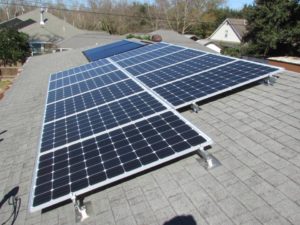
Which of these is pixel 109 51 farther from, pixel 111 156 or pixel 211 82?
pixel 111 156

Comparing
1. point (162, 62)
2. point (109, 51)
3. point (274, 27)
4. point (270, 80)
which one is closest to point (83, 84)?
point (162, 62)

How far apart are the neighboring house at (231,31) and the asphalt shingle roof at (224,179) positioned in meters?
64.1

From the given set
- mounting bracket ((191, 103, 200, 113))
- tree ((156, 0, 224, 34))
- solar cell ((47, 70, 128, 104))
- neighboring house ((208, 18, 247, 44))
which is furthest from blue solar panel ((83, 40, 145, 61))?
tree ((156, 0, 224, 34))

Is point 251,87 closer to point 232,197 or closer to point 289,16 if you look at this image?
point 232,197

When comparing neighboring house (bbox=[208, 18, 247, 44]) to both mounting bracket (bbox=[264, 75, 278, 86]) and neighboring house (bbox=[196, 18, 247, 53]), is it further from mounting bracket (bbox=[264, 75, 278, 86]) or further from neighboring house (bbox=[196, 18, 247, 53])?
mounting bracket (bbox=[264, 75, 278, 86])

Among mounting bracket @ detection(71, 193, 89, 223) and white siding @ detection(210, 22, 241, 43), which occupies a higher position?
mounting bracket @ detection(71, 193, 89, 223)

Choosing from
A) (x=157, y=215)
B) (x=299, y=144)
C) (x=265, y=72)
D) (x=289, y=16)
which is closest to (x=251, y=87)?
(x=265, y=72)

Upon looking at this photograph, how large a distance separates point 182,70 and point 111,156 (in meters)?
6.48

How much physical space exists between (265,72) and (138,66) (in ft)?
22.8

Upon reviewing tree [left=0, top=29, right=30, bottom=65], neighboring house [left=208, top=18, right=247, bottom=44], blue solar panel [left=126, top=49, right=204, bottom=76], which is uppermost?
blue solar panel [left=126, top=49, right=204, bottom=76]

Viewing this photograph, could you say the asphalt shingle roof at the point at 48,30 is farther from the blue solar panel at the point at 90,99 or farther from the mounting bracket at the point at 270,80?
the mounting bracket at the point at 270,80

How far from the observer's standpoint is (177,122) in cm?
778

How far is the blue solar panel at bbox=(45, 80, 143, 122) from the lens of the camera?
10.9 metres

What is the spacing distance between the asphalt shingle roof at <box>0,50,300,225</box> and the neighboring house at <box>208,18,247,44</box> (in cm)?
6407
